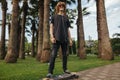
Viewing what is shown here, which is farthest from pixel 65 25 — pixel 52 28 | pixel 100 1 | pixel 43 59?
pixel 100 1

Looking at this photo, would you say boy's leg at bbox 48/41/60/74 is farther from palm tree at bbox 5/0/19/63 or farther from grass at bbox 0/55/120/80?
palm tree at bbox 5/0/19/63

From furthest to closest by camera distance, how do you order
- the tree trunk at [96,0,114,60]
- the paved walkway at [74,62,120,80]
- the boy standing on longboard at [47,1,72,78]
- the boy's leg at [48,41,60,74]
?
the tree trunk at [96,0,114,60]
the paved walkway at [74,62,120,80]
the boy standing on longboard at [47,1,72,78]
the boy's leg at [48,41,60,74]

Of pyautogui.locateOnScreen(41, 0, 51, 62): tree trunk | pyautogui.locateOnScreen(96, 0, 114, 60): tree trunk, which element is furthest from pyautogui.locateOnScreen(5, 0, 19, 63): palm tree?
pyautogui.locateOnScreen(96, 0, 114, 60): tree trunk

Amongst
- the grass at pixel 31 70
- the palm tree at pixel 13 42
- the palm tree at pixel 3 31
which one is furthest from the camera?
the palm tree at pixel 3 31

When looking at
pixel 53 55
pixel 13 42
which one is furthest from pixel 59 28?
pixel 13 42

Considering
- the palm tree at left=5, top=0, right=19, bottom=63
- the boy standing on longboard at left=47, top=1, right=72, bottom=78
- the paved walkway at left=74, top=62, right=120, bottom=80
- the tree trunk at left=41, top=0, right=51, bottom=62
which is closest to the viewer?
the boy standing on longboard at left=47, top=1, right=72, bottom=78

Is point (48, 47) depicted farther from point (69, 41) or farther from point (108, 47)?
point (69, 41)

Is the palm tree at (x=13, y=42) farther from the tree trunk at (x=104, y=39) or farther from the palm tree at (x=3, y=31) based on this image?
the palm tree at (x=3, y=31)

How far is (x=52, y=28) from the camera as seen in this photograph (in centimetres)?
862

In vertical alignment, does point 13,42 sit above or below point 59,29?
above

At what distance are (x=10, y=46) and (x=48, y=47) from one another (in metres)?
3.32

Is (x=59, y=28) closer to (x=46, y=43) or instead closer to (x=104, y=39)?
(x=46, y=43)

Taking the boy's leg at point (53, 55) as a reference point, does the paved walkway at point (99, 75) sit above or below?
below

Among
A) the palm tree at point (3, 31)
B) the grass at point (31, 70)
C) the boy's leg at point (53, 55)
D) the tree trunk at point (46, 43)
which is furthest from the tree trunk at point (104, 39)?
the boy's leg at point (53, 55)
